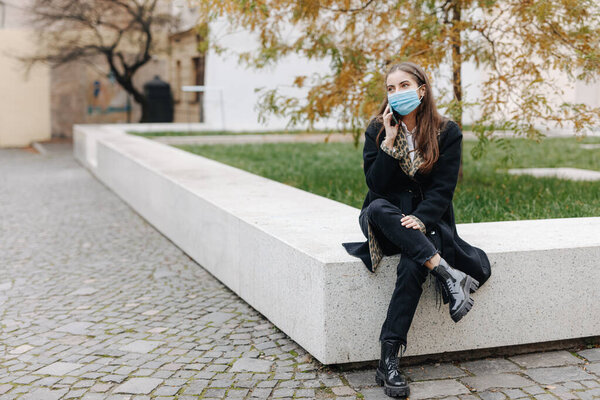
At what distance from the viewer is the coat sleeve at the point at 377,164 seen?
4023 millimetres

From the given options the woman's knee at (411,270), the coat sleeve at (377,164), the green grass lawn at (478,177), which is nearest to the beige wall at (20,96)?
the green grass lawn at (478,177)

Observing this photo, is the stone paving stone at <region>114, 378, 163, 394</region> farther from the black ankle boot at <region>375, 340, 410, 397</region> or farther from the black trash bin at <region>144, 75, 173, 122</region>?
the black trash bin at <region>144, 75, 173, 122</region>

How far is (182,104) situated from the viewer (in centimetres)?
2697

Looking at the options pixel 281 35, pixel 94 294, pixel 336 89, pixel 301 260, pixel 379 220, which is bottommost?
pixel 94 294

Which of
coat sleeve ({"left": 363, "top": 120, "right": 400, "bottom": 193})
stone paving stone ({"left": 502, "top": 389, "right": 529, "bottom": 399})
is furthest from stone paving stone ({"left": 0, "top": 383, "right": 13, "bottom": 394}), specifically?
stone paving stone ({"left": 502, "top": 389, "right": 529, "bottom": 399})

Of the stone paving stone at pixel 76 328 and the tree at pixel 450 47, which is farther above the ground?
the tree at pixel 450 47

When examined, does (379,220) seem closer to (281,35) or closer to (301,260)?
(301,260)

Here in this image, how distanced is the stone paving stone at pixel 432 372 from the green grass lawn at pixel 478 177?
2.22m

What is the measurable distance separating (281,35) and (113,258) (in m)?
3.26

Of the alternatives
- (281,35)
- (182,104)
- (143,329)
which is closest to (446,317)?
(143,329)

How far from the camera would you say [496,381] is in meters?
3.93

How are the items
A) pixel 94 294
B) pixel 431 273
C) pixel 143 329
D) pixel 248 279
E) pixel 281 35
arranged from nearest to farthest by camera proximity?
pixel 431 273 → pixel 143 329 → pixel 248 279 → pixel 94 294 → pixel 281 35

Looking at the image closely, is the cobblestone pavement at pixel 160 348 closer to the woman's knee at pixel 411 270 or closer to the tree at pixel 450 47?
the woman's knee at pixel 411 270

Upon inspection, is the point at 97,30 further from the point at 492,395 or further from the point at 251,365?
the point at 492,395
